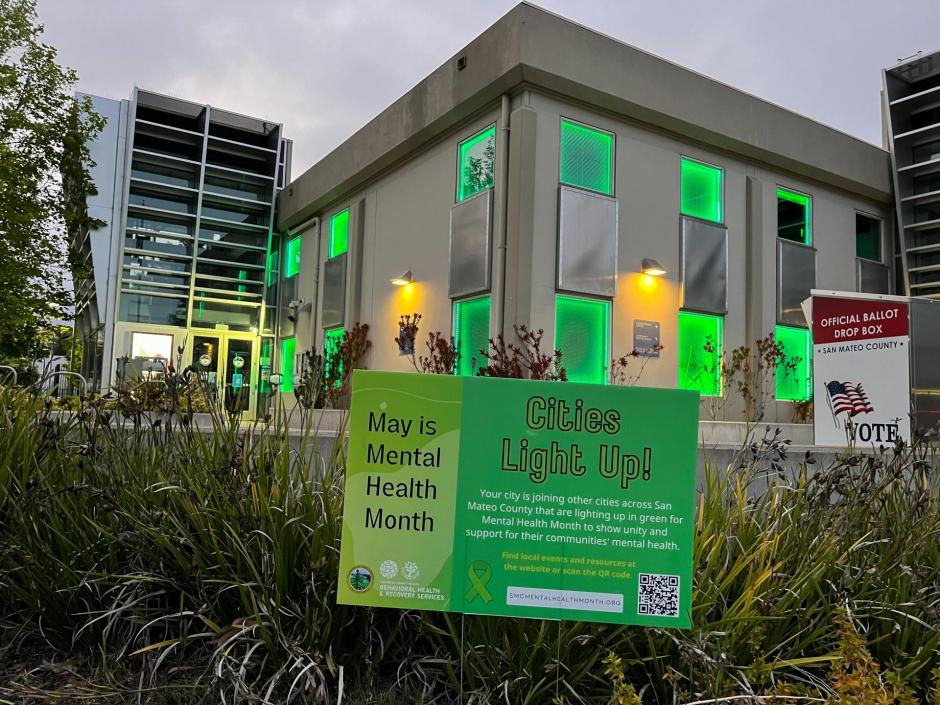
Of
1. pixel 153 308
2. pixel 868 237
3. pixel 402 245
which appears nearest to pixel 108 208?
pixel 153 308

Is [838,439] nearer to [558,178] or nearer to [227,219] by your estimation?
[558,178]

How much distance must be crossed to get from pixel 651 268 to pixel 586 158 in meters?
2.14

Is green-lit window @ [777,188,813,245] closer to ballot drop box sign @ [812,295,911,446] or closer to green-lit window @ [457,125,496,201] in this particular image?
green-lit window @ [457,125,496,201]

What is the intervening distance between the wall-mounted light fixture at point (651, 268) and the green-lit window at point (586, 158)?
4.28ft

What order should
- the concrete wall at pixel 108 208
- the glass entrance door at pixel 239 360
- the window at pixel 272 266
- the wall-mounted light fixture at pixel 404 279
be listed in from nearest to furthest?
the wall-mounted light fixture at pixel 404 279 < the concrete wall at pixel 108 208 < the glass entrance door at pixel 239 360 < the window at pixel 272 266

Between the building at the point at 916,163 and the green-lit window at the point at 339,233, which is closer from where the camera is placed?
the building at the point at 916,163

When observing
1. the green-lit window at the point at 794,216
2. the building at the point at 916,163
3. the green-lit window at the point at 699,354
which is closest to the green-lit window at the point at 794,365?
the green-lit window at the point at 699,354

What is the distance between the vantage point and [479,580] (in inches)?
90.1

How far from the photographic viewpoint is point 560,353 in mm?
11086

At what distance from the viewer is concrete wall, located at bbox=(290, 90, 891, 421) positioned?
452 inches

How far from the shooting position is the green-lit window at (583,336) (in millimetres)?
11828

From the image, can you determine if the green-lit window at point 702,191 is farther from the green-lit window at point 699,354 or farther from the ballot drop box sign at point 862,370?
the ballot drop box sign at point 862,370

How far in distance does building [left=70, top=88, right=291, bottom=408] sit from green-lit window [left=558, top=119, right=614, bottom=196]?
32.9 feet

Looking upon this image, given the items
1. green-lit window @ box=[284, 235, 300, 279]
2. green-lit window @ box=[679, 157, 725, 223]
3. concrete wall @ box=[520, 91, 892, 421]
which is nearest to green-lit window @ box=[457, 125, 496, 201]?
concrete wall @ box=[520, 91, 892, 421]
